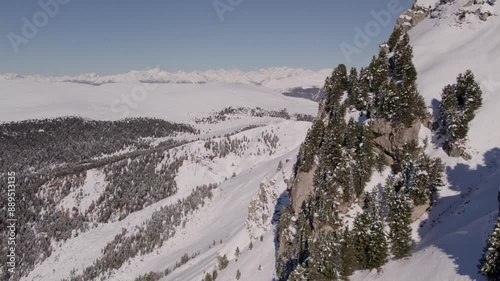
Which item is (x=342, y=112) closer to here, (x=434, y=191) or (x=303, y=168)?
(x=303, y=168)

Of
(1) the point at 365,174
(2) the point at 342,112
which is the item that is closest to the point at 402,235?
(1) the point at 365,174

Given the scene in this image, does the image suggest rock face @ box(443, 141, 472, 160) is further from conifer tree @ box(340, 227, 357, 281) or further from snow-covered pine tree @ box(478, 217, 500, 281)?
snow-covered pine tree @ box(478, 217, 500, 281)

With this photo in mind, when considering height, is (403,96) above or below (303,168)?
above


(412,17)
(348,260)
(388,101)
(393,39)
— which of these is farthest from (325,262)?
(412,17)

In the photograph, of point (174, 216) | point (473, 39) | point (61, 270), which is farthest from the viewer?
point (174, 216)

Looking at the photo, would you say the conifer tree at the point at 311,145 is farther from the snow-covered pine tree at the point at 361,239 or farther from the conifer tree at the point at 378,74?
the snow-covered pine tree at the point at 361,239

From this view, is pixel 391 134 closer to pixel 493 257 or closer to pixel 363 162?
pixel 363 162

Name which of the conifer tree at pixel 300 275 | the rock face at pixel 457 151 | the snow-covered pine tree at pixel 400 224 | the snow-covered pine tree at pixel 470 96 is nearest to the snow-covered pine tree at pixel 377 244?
the snow-covered pine tree at pixel 400 224
